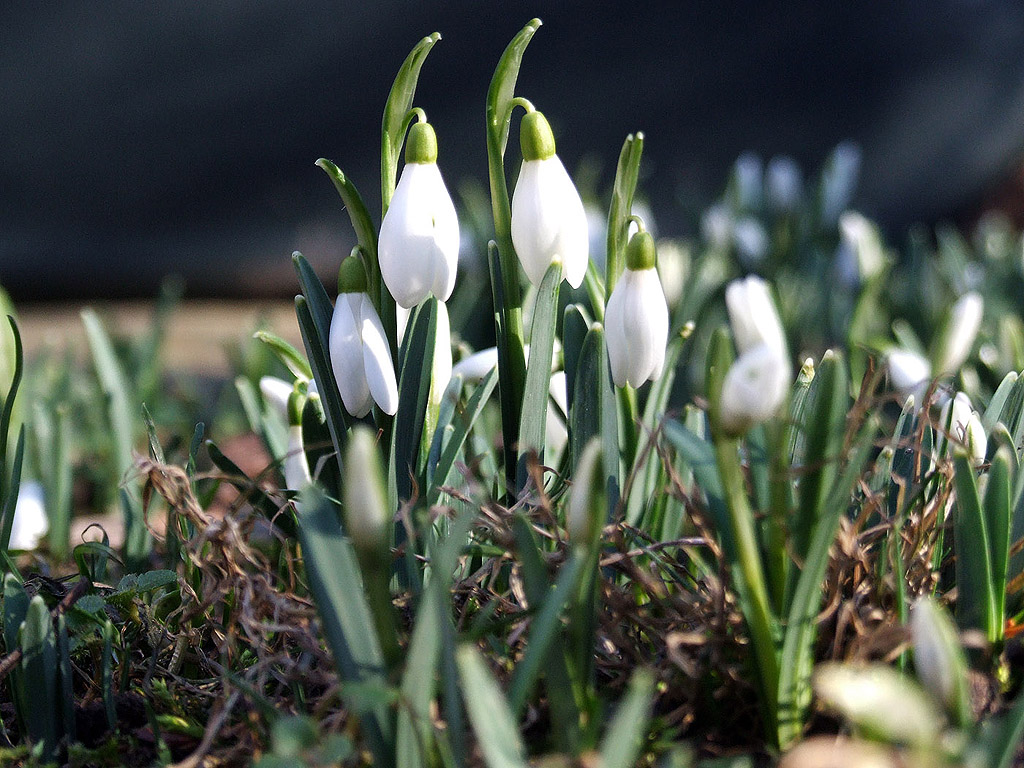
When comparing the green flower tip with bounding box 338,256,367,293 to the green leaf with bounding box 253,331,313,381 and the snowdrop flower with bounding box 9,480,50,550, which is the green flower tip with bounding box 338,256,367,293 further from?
the snowdrop flower with bounding box 9,480,50,550

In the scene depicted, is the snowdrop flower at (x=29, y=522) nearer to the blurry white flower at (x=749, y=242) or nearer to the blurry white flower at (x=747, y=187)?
the blurry white flower at (x=749, y=242)

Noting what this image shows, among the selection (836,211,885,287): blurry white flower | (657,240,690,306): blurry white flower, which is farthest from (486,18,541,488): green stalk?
(836,211,885,287): blurry white flower

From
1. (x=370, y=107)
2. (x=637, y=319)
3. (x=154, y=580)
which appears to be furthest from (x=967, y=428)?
(x=370, y=107)

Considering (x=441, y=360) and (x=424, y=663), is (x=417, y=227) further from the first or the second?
(x=424, y=663)

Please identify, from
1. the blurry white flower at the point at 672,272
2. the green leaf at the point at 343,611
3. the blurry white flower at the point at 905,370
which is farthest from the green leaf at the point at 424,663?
the blurry white flower at the point at 672,272

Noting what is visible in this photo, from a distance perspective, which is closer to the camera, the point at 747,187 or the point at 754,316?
the point at 754,316

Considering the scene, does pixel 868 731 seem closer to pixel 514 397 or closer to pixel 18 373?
pixel 514 397

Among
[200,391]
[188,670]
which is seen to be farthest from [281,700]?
[200,391]

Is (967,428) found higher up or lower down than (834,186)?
lower down
